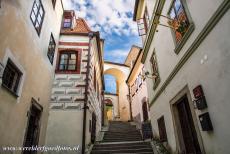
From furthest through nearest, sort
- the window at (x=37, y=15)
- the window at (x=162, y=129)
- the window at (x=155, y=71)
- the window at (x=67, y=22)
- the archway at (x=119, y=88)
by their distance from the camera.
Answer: the archway at (x=119, y=88) → the window at (x=67, y=22) → the window at (x=155, y=71) → the window at (x=162, y=129) → the window at (x=37, y=15)

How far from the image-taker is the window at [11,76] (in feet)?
17.0

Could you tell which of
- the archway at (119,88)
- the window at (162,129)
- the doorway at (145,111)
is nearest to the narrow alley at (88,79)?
the window at (162,129)

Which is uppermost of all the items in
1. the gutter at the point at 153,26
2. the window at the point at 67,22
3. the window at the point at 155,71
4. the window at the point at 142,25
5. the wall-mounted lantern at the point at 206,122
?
the window at the point at 67,22

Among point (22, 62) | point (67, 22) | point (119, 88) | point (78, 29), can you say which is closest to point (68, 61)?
point (78, 29)

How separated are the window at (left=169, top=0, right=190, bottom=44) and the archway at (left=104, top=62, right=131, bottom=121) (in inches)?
774

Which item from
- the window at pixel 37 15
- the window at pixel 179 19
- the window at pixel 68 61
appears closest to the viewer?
the window at pixel 179 19

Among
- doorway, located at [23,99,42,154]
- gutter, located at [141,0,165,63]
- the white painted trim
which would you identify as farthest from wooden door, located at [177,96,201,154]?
doorway, located at [23,99,42,154]

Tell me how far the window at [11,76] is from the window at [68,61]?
15.3 feet

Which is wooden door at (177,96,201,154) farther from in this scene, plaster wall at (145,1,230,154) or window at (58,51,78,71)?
window at (58,51,78,71)

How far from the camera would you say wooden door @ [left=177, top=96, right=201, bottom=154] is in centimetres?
555

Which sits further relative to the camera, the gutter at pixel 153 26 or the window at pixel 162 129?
the window at pixel 162 129

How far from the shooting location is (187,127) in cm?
605

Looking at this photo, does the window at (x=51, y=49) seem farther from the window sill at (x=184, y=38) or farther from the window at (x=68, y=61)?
the window sill at (x=184, y=38)

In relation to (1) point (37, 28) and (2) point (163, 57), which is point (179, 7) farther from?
(1) point (37, 28)
